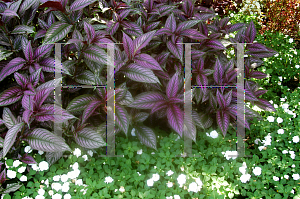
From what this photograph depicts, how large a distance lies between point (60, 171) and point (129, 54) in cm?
85

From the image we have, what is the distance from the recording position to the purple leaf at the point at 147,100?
5.19 feet

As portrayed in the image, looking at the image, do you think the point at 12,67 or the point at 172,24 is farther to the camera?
the point at 172,24

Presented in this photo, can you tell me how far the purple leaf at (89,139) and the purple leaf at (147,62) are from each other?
490 millimetres

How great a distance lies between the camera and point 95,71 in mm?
1629

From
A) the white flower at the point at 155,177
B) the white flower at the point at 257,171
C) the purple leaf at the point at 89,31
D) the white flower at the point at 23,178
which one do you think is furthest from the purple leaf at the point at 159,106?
the white flower at the point at 23,178

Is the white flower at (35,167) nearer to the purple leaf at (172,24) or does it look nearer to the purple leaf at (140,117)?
the purple leaf at (140,117)

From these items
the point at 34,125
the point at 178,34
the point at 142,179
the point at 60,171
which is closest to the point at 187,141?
the point at 142,179

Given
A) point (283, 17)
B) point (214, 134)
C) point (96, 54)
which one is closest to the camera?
point (96, 54)

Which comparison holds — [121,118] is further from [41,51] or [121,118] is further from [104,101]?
[41,51]

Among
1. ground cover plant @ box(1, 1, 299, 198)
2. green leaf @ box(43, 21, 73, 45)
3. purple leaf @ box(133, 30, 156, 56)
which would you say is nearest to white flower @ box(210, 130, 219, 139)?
ground cover plant @ box(1, 1, 299, 198)

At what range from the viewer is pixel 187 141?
6.21ft

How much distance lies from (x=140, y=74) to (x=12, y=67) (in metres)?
0.74

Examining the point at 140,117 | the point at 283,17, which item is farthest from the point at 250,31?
the point at 283,17

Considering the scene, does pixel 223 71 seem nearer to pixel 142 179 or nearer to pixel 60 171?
pixel 142 179
